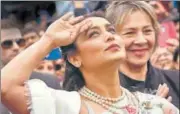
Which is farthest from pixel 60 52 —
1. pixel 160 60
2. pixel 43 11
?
pixel 160 60

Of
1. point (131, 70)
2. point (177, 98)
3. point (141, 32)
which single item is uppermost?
point (141, 32)

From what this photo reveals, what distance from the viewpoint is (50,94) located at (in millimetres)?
1358

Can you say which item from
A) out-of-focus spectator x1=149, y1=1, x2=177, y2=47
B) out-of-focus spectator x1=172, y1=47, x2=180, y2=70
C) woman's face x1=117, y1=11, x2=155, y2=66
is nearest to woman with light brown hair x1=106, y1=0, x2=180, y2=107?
woman's face x1=117, y1=11, x2=155, y2=66

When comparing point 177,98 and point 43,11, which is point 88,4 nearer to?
point 43,11

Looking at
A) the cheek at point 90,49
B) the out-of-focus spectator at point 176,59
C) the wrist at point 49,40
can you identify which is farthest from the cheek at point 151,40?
the out-of-focus spectator at point 176,59

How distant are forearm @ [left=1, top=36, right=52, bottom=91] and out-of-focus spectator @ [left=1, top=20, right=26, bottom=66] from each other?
208 mm

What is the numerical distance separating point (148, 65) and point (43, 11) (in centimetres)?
41

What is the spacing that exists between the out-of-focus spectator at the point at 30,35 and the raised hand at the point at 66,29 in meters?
0.23

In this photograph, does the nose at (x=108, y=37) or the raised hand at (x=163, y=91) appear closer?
the nose at (x=108, y=37)

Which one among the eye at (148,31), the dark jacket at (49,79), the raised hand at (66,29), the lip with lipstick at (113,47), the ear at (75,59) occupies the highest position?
the raised hand at (66,29)

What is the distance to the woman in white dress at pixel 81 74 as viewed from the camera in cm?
133

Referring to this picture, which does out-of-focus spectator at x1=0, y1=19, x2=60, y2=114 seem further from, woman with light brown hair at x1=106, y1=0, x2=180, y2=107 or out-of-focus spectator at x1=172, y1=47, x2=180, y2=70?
out-of-focus spectator at x1=172, y1=47, x2=180, y2=70

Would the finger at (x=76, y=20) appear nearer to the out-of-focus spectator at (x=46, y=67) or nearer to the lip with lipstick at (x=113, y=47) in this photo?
the lip with lipstick at (x=113, y=47)

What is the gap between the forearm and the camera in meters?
1.30
